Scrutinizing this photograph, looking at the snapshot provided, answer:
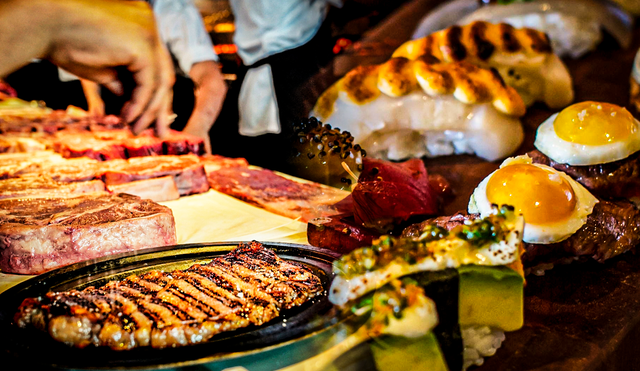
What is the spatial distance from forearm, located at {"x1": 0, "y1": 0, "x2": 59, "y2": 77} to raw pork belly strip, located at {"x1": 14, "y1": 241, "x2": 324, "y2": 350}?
1.61m

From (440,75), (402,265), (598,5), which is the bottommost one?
(598,5)

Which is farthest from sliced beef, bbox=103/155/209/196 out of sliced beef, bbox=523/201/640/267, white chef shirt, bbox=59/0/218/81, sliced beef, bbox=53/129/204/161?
sliced beef, bbox=523/201/640/267

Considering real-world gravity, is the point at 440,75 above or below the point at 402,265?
below

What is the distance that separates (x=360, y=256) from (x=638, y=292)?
1069 mm

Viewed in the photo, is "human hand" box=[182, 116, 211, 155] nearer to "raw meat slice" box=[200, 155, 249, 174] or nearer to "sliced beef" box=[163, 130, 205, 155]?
"sliced beef" box=[163, 130, 205, 155]

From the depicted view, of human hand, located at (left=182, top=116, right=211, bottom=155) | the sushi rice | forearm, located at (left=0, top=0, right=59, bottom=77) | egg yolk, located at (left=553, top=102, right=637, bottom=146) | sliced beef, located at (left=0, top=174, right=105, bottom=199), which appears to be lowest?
human hand, located at (left=182, top=116, right=211, bottom=155)

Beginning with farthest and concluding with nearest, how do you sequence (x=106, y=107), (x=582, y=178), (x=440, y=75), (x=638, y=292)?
(x=106, y=107), (x=440, y=75), (x=582, y=178), (x=638, y=292)

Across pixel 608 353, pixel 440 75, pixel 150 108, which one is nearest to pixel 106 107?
pixel 150 108

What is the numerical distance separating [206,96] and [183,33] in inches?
18.2

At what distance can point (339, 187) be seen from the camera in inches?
84.4

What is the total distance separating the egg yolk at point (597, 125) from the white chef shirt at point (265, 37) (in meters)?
1.84

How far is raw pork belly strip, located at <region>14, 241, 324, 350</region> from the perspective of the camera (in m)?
1.16

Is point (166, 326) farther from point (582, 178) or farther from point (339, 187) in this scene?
point (582, 178)

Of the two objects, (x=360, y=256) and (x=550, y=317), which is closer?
(x=360, y=256)
